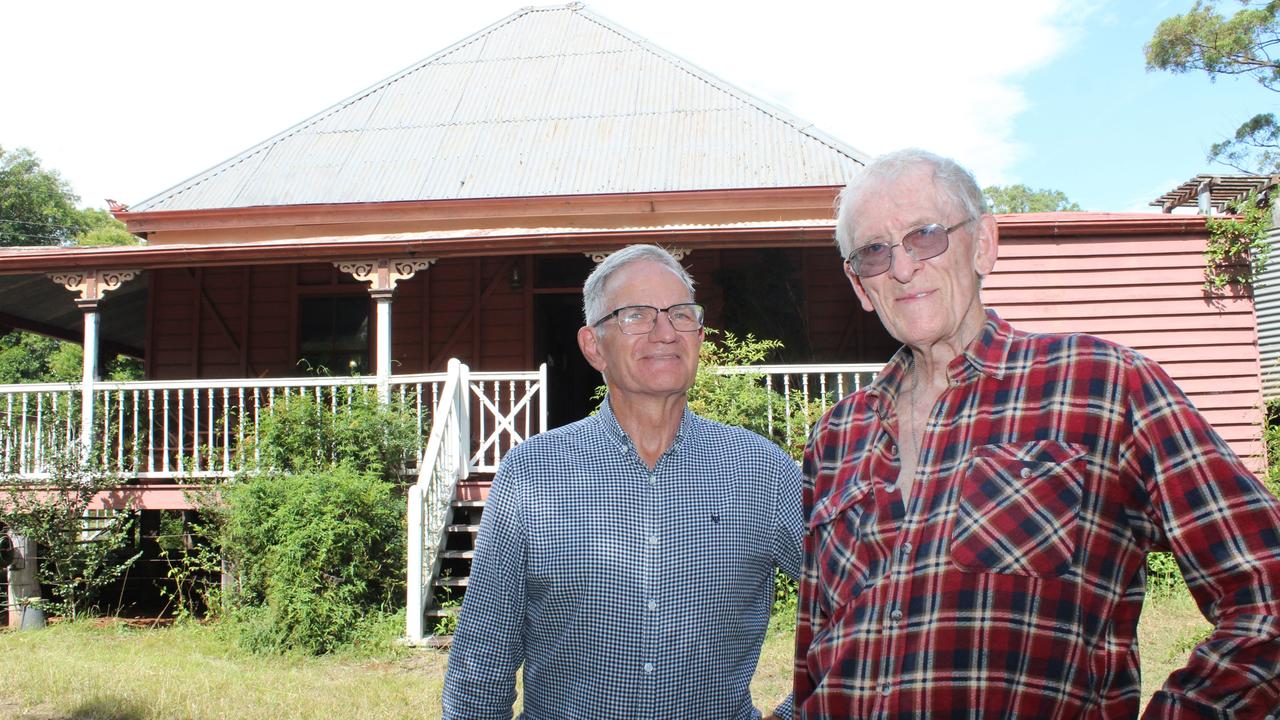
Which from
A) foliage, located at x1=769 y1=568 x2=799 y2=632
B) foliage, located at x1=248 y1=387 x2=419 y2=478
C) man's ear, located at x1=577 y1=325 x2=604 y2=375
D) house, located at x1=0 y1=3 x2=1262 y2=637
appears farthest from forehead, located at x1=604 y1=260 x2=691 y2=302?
foliage, located at x1=248 y1=387 x2=419 y2=478

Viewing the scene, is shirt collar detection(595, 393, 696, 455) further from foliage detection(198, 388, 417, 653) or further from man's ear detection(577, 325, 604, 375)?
foliage detection(198, 388, 417, 653)

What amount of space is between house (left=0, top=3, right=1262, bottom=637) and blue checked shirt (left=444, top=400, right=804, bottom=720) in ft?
18.1

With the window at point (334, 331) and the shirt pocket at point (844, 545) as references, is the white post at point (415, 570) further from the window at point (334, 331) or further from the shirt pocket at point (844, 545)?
the shirt pocket at point (844, 545)

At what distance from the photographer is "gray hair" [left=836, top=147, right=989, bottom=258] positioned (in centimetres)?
190

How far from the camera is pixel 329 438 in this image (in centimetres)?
886

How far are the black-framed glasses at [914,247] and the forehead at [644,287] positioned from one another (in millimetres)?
605

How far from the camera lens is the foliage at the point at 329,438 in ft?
28.7

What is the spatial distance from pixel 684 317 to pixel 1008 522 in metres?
1.04

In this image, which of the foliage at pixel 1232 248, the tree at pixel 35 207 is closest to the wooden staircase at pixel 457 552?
the foliage at pixel 1232 248

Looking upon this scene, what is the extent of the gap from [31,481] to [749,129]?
32.3 ft

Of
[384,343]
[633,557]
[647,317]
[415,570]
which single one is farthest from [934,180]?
[384,343]

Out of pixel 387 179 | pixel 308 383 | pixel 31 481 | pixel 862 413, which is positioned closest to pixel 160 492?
pixel 31 481

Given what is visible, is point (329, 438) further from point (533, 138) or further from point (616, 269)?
point (616, 269)

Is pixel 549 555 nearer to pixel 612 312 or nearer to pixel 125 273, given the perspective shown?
pixel 612 312
